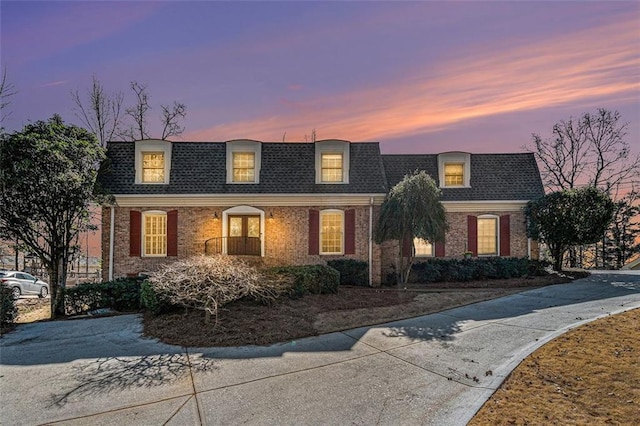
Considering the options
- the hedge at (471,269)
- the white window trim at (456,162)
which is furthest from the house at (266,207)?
the hedge at (471,269)

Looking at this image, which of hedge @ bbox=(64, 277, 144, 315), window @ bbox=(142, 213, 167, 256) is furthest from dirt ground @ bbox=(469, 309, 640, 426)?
window @ bbox=(142, 213, 167, 256)

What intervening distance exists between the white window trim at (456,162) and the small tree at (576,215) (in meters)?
3.39

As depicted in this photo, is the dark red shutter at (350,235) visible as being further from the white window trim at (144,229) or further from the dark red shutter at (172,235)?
the white window trim at (144,229)

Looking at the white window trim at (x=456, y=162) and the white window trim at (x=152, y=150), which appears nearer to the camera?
the white window trim at (x=152, y=150)

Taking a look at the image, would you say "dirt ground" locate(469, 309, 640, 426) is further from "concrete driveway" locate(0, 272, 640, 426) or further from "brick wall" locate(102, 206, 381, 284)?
"brick wall" locate(102, 206, 381, 284)

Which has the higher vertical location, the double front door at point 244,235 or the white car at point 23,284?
the double front door at point 244,235

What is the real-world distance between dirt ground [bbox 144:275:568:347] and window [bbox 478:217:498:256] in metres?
3.64

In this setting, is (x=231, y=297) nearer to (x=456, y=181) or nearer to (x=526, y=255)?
(x=456, y=181)

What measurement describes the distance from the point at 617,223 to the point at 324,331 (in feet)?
85.8

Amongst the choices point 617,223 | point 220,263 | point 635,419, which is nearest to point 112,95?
point 220,263

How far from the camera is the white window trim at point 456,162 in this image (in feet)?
56.1

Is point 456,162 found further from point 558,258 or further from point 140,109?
point 140,109

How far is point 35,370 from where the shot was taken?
21.1ft

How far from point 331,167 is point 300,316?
27.5 ft
